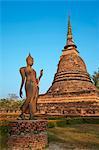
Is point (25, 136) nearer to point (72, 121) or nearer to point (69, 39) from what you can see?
point (72, 121)

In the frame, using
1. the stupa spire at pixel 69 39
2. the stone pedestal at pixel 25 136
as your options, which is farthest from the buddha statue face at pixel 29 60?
the stupa spire at pixel 69 39

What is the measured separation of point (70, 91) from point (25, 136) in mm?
21087

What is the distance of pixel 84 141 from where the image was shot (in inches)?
368

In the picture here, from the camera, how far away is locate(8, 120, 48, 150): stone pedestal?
7773 millimetres

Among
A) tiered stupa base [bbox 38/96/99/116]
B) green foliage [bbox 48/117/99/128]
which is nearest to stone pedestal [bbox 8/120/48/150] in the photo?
green foliage [bbox 48/117/99/128]

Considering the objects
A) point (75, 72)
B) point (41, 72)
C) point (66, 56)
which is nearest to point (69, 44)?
point (66, 56)

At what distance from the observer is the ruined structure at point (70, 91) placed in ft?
80.3

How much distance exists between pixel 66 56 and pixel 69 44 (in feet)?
9.87

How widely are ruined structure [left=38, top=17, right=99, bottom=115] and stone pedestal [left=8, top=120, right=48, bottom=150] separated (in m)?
15.3

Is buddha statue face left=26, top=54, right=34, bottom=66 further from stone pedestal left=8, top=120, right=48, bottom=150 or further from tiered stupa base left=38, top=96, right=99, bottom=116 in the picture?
tiered stupa base left=38, top=96, right=99, bottom=116

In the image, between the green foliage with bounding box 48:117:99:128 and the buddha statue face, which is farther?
the green foliage with bounding box 48:117:99:128

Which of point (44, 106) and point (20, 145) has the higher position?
point (44, 106)

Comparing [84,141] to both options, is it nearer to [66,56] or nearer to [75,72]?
[75,72]

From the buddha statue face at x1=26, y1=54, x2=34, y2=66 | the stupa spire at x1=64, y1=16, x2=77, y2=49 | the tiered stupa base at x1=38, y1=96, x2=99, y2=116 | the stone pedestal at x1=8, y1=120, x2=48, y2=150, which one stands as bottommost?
the stone pedestal at x1=8, y1=120, x2=48, y2=150
